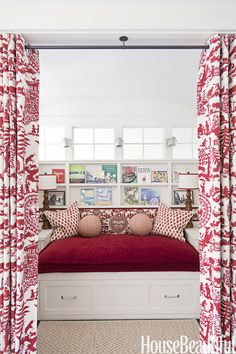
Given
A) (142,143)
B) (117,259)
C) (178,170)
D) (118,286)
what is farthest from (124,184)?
(118,286)

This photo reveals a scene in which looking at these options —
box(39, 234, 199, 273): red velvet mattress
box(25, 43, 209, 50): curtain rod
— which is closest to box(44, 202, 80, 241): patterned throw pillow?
box(39, 234, 199, 273): red velvet mattress

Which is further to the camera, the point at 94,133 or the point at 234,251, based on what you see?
the point at 94,133

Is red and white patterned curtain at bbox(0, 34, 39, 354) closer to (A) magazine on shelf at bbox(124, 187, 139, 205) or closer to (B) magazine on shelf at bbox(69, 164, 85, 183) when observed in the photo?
(B) magazine on shelf at bbox(69, 164, 85, 183)

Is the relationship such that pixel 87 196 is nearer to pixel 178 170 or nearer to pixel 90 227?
pixel 90 227

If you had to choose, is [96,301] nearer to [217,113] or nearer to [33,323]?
[33,323]

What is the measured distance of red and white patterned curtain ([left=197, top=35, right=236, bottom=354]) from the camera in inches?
64.3

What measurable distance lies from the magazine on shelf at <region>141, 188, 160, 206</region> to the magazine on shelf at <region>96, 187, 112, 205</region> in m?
0.48

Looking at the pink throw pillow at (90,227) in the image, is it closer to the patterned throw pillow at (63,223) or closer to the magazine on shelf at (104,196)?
the patterned throw pillow at (63,223)

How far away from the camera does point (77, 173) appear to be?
3635 millimetres

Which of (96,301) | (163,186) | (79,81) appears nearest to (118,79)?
(79,81)

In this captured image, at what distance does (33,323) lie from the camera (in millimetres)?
1723

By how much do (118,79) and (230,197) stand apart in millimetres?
2036

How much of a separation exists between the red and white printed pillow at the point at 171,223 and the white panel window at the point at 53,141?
1.66 m

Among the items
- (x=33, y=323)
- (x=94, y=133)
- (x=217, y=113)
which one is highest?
(x=94, y=133)
